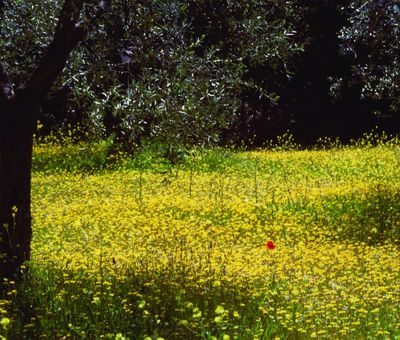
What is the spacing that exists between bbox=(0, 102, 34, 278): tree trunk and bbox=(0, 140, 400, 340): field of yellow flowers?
30 centimetres

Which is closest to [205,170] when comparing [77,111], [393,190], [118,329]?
[393,190]

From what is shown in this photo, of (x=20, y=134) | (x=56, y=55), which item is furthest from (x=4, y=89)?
(x=56, y=55)

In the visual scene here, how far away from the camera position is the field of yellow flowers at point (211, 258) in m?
7.45

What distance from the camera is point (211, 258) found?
9.91 meters

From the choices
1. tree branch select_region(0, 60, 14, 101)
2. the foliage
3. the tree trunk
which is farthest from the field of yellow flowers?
the foliage

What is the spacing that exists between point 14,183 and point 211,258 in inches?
106

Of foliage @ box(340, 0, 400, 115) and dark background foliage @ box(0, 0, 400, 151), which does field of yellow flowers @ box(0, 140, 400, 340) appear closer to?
dark background foliage @ box(0, 0, 400, 151)

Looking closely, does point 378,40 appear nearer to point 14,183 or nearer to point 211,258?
point 211,258

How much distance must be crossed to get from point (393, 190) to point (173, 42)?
8.07 meters

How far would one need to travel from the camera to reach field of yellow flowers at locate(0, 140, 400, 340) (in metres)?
7.45

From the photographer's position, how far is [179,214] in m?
13.5

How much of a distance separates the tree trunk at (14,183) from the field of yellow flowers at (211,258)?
30cm

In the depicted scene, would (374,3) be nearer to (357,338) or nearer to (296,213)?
(296,213)

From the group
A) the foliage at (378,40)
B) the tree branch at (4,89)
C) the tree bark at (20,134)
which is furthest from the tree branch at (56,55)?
the foliage at (378,40)
